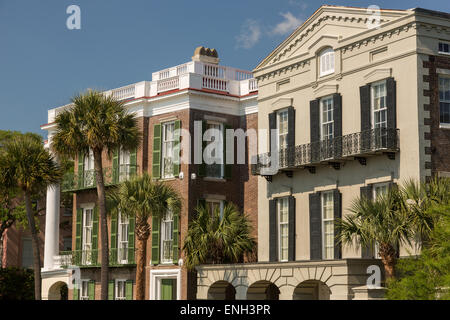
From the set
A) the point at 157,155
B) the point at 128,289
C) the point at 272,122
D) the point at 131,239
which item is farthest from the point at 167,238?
the point at 272,122

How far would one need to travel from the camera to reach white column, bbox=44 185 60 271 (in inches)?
1921

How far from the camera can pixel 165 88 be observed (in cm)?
4319

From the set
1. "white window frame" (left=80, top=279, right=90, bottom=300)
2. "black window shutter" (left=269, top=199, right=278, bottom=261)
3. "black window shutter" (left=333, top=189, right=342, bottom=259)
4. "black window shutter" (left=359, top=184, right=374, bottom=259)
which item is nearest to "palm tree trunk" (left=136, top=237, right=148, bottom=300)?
"black window shutter" (left=269, top=199, right=278, bottom=261)

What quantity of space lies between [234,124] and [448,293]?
68.4 feet

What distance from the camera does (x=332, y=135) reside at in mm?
34469

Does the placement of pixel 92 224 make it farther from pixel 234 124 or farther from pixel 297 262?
pixel 297 262

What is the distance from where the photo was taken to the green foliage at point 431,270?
2469 centimetres

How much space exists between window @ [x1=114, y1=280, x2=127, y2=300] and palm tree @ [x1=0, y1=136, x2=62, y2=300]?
13.0ft

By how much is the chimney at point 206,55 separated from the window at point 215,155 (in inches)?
145

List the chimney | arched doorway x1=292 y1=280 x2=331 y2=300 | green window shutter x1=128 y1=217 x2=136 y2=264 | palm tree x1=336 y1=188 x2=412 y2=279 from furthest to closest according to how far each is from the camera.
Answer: the chimney < green window shutter x1=128 y1=217 x2=136 y2=264 < arched doorway x1=292 y1=280 x2=331 y2=300 < palm tree x1=336 y1=188 x2=412 y2=279

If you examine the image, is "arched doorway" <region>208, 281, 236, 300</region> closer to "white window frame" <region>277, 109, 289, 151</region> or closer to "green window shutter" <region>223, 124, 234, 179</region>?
"white window frame" <region>277, 109, 289, 151</region>

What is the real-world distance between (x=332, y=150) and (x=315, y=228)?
3128 mm

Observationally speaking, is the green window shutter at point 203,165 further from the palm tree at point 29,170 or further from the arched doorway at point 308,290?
the arched doorway at point 308,290
